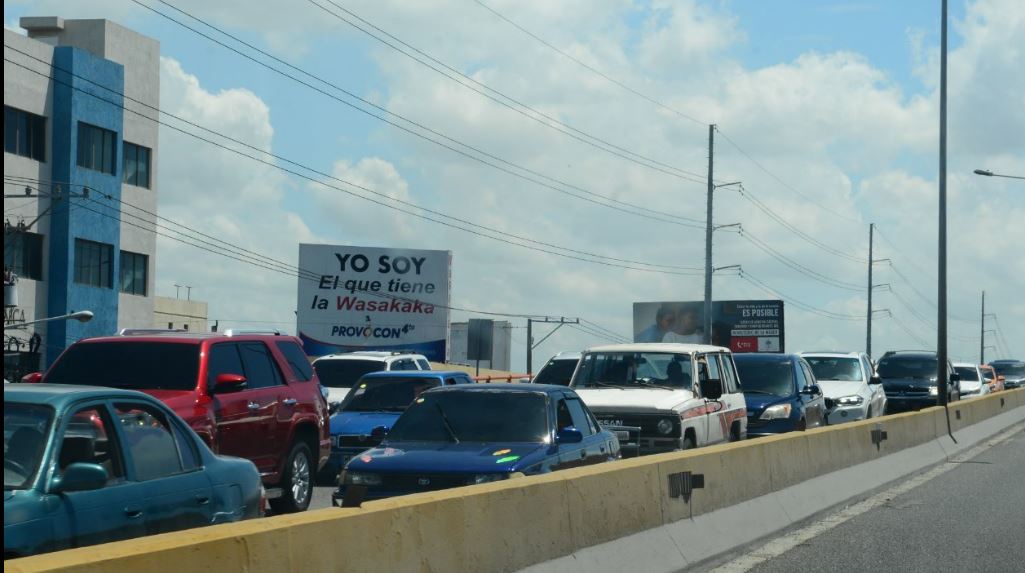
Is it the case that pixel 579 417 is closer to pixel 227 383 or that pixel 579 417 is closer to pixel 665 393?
pixel 227 383

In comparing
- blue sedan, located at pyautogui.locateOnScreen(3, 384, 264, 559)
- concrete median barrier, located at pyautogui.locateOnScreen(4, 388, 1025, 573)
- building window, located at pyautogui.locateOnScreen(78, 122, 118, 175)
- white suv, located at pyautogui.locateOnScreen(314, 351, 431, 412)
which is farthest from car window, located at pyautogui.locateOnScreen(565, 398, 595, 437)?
building window, located at pyautogui.locateOnScreen(78, 122, 118, 175)

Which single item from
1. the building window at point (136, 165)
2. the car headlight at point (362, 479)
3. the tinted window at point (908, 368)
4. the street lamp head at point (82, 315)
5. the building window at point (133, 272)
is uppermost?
the building window at point (136, 165)

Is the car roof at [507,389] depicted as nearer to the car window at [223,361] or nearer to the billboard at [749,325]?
the car window at [223,361]

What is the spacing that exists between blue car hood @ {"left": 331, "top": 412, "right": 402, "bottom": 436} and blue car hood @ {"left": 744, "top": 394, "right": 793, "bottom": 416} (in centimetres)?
622

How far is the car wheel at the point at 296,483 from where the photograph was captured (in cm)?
1389

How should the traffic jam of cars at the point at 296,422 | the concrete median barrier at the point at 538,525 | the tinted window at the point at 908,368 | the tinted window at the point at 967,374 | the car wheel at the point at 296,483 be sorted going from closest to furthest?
the concrete median barrier at the point at 538,525
the traffic jam of cars at the point at 296,422
the car wheel at the point at 296,483
the tinted window at the point at 908,368
the tinted window at the point at 967,374

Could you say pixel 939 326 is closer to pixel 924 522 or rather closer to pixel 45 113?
pixel 924 522

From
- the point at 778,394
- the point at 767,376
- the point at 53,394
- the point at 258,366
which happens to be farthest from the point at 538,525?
the point at 767,376

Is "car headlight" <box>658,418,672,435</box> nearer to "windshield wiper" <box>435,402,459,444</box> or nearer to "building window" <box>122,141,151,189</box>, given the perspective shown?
"windshield wiper" <box>435,402,459,444</box>

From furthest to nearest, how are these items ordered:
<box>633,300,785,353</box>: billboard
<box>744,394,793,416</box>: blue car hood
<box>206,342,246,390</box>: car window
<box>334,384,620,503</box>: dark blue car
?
<box>633,300,785,353</box>: billboard < <box>744,394,793,416</box>: blue car hood < <box>206,342,246,390</box>: car window < <box>334,384,620,503</box>: dark blue car

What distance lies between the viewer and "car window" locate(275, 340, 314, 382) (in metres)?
14.5

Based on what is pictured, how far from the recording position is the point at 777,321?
82875mm

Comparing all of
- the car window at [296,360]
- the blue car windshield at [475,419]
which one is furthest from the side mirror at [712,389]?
the blue car windshield at [475,419]

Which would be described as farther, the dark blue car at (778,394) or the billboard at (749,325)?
the billboard at (749,325)
